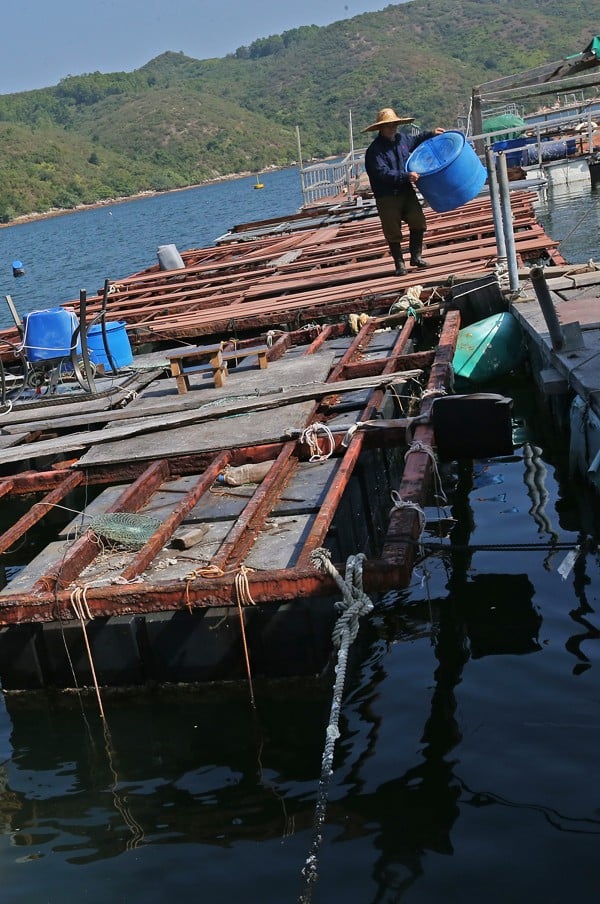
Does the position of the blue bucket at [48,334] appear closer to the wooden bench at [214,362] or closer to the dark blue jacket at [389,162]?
the wooden bench at [214,362]

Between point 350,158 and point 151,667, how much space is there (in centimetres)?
2820

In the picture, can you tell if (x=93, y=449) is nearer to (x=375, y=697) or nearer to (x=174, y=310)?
(x=375, y=697)

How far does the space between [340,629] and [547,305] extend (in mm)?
3988

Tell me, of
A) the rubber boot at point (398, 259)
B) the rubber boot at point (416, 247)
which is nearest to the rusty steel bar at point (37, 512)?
the rubber boot at point (398, 259)

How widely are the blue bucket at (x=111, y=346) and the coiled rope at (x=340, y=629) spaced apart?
241 inches

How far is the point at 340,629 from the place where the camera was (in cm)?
473

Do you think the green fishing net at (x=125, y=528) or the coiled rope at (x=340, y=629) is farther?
the green fishing net at (x=125, y=528)

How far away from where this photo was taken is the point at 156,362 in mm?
11000

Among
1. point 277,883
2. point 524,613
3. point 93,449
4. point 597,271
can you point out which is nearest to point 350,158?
point 597,271

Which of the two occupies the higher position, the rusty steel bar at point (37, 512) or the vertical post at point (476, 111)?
the vertical post at point (476, 111)

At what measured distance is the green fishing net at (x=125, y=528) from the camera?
5844mm

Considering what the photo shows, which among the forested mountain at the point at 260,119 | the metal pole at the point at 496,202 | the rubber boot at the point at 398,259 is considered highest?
the forested mountain at the point at 260,119

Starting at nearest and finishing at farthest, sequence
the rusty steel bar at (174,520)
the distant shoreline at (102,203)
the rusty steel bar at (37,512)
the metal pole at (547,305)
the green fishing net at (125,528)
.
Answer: the rusty steel bar at (174,520)
the green fishing net at (125,528)
the rusty steel bar at (37,512)
the metal pole at (547,305)
the distant shoreline at (102,203)

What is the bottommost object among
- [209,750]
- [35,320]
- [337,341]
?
[209,750]
